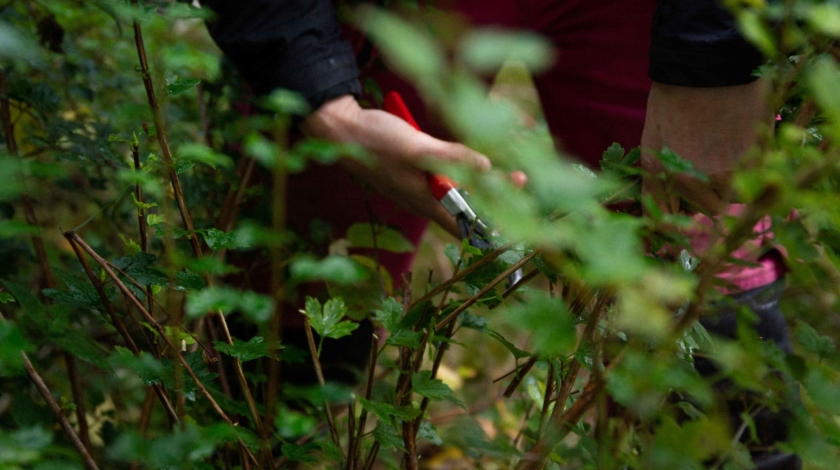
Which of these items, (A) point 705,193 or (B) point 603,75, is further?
(B) point 603,75

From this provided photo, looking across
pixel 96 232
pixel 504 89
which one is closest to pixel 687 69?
pixel 96 232

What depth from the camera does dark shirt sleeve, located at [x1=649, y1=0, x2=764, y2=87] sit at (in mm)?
850

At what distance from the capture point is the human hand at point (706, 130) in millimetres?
888

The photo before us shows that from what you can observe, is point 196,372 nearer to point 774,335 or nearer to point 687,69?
point 687,69

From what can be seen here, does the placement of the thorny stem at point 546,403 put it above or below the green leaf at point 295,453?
below

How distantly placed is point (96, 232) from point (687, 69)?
60.6 inches

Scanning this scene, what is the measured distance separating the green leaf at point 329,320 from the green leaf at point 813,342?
519 millimetres

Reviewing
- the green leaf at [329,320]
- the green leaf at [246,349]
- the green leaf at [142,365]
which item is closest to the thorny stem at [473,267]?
the green leaf at [329,320]

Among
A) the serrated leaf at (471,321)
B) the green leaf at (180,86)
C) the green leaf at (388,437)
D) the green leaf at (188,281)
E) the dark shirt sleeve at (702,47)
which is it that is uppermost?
the green leaf at (180,86)

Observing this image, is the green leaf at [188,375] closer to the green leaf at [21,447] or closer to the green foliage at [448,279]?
the green foliage at [448,279]

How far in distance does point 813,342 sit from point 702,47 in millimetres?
383

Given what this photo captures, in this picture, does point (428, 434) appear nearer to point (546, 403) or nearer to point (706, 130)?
point (546, 403)

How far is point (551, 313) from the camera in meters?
0.43

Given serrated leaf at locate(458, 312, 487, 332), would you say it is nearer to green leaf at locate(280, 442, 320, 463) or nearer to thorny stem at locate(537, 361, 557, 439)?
thorny stem at locate(537, 361, 557, 439)
